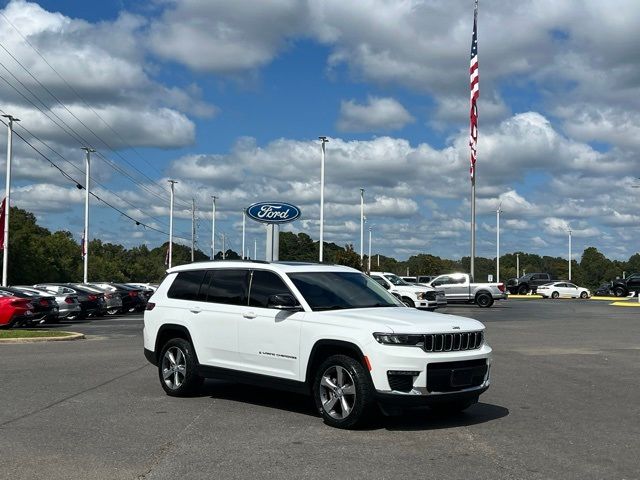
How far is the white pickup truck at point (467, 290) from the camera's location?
42625mm

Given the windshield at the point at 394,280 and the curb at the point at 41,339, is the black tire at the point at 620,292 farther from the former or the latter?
the curb at the point at 41,339

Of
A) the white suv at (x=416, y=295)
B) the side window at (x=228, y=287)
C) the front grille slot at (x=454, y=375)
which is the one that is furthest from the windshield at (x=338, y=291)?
the white suv at (x=416, y=295)

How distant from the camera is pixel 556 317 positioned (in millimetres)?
32594

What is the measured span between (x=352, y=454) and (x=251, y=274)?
3335 mm

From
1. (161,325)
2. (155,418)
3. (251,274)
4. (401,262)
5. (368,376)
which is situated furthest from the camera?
(401,262)

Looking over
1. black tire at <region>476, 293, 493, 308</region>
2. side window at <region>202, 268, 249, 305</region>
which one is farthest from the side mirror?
black tire at <region>476, 293, 493, 308</region>

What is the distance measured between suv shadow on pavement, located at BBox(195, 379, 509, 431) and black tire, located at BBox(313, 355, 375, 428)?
0.24m

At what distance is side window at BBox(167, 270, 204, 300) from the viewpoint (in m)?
10.7

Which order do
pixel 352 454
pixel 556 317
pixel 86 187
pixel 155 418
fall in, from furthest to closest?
1. pixel 86 187
2. pixel 556 317
3. pixel 155 418
4. pixel 352 454

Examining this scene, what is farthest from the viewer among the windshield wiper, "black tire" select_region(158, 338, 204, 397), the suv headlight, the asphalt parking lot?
"black tire" select_region(158, 338, 204, 397)

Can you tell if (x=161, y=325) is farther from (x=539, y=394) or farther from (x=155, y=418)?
(x=539, y=394)

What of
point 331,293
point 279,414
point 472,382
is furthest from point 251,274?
point 472,382

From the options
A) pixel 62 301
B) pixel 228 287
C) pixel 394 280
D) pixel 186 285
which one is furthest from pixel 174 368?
pixel 394 280

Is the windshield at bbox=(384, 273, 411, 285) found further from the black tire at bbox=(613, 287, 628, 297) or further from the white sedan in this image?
the black tire at bbox=(613, 287, 628, 297)
